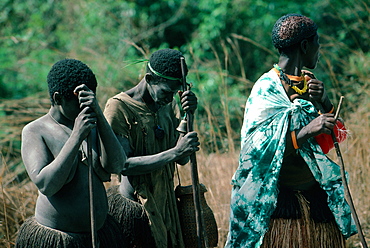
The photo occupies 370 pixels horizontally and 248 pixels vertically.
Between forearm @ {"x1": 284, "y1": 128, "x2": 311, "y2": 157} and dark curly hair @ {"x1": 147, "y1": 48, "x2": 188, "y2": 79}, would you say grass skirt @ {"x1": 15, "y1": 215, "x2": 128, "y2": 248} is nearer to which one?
dark curly hair @ {"x1": 147, "y1": 48, "x2": 188, "y2": 79}

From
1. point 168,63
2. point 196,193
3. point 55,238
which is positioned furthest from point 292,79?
point 55,238

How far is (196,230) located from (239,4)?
19.1ft

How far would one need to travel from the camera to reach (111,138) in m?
2.87

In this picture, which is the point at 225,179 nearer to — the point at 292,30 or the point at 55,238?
the point at 292,30

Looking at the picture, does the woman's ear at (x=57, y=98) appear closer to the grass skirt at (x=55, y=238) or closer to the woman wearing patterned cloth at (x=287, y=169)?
the grass skirt at (x=55, y=238)

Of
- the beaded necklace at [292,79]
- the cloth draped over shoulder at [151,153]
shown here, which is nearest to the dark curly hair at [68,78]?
the cloth draped over shoulder at [151,153]

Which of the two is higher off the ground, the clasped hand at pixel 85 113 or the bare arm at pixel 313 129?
the clasped hand at pixel 85 113

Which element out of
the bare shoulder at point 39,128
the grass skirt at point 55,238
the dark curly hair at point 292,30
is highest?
the dark curly hair at point 292,30

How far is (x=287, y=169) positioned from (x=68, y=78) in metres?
1.41

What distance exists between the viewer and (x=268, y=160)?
3312 millimetres

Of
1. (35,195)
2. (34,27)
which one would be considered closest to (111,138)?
(35,195)


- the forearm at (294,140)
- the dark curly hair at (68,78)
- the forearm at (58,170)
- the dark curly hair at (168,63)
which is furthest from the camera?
the dark curly hair at (168,63)

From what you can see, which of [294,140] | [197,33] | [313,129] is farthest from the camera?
[197,33]

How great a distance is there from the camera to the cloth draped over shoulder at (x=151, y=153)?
336 centimetres
